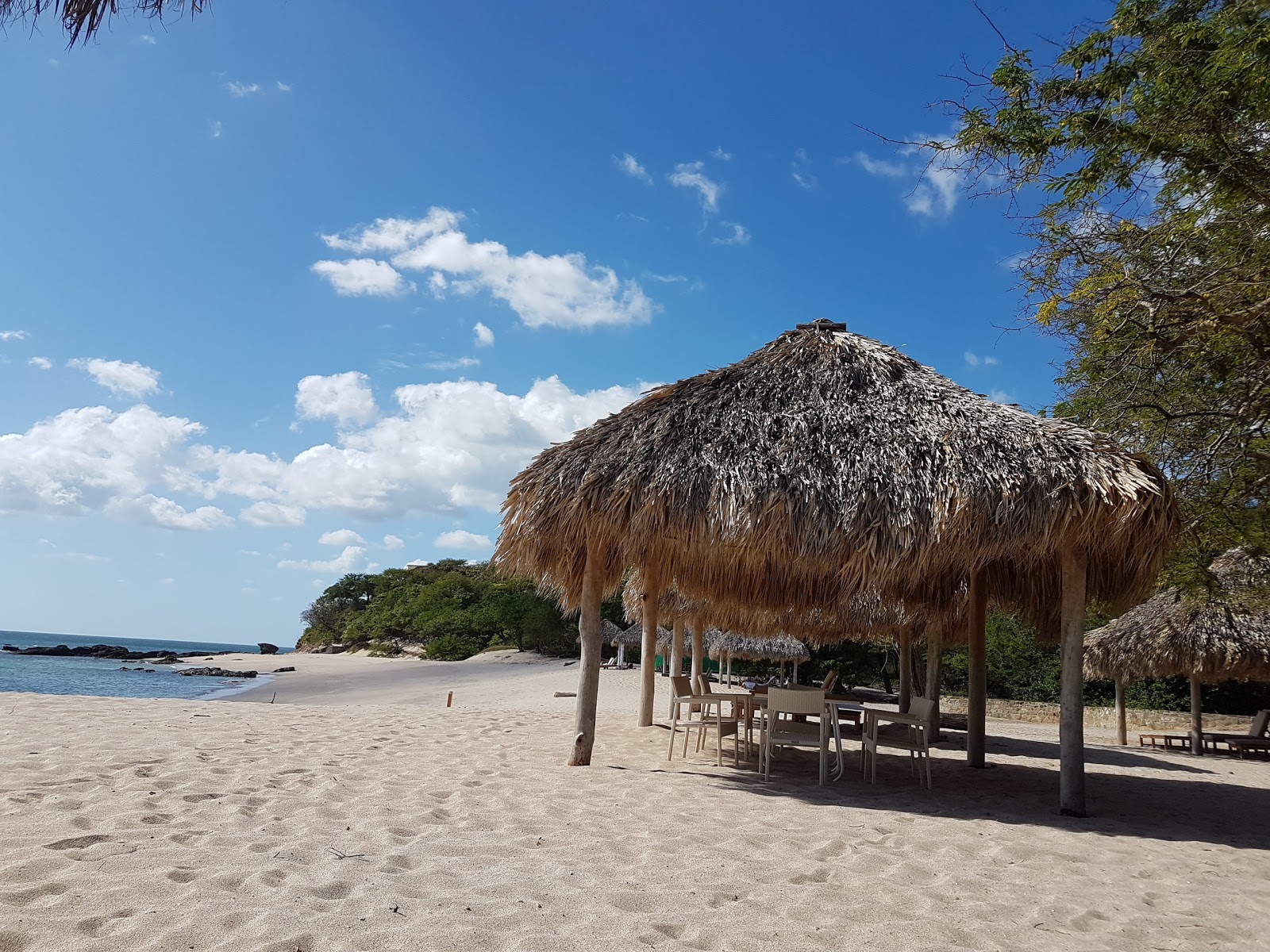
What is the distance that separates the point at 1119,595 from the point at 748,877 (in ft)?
18.4

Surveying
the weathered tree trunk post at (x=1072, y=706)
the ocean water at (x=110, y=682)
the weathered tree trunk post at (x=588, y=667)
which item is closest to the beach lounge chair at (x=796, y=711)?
the weathered tree trunk post at (x=588, y=667)

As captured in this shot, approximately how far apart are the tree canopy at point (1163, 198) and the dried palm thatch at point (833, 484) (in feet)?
2.58

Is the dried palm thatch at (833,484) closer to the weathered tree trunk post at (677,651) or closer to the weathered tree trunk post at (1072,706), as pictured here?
the weathered tree trunk post at (1072,706)

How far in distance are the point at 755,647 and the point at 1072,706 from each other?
13.6 meters

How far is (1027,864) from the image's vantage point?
4.59m

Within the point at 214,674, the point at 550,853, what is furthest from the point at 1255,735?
the point at 214,674

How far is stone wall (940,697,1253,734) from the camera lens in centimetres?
1767

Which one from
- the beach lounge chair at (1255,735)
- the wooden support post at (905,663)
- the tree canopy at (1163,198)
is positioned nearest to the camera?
the tree canopy at (1163,198)

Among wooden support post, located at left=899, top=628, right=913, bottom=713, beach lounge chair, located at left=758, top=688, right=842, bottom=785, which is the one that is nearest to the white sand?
beach lounge chair, located at left=758, top=688, right=842, bottom=785

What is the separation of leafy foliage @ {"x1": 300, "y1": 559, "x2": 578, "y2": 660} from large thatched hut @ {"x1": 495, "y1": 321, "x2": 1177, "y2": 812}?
27482 mm

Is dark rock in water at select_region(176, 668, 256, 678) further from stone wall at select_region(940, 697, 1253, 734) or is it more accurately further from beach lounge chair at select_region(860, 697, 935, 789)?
beach lounge chair at select_region(860, 697, 935, 789)

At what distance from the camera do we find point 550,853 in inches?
161

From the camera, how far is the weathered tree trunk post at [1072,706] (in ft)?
21.0

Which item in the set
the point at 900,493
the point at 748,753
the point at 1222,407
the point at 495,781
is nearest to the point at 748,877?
the point at 495,781
